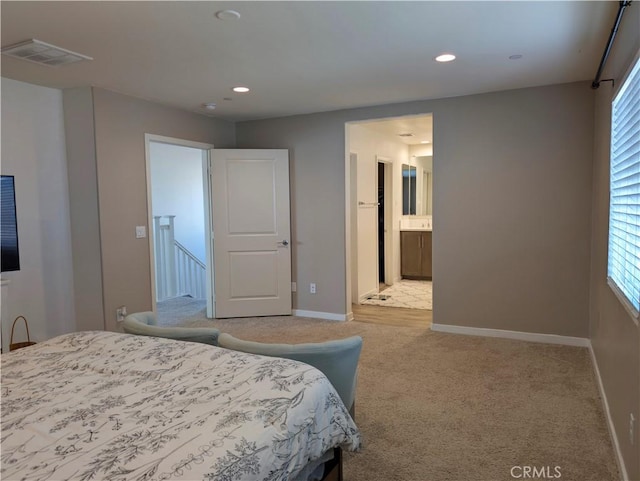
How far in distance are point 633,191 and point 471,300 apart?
265 cm

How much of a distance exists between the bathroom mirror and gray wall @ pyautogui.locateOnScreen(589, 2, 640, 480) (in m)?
4.25

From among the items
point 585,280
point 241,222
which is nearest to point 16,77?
point 241,222

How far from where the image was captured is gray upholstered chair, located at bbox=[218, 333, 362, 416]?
2184mm

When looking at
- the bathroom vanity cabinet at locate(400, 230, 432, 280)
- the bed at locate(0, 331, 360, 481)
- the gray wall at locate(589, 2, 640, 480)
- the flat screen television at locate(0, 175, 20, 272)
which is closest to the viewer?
the bed at locate(0, 331, 360, 481)

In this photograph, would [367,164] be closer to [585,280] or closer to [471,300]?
[471,300]

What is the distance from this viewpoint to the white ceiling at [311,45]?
99.4 inches

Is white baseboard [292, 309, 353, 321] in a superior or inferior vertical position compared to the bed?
inferior

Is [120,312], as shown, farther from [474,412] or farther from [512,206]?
[512,206]

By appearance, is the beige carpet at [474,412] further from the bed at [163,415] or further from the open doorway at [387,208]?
the open doorway at [387,208]

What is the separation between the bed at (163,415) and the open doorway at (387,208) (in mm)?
3523

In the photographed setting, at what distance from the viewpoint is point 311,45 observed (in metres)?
3.06

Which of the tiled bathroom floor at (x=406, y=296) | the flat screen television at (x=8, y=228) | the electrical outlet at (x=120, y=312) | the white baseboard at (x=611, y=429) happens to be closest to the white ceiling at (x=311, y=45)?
the flat screen television at (x=8, y=228)

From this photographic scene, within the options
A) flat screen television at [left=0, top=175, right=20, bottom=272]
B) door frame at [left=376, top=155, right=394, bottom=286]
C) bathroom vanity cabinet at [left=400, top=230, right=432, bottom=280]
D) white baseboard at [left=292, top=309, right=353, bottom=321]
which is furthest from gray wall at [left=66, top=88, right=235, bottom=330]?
bathroom vanity cabinet at [left=400, top=230, right=432, bottom=280]

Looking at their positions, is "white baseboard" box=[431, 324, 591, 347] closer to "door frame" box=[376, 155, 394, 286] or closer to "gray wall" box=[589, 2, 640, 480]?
"gray wall" box=[589, 2, 640, 480]
